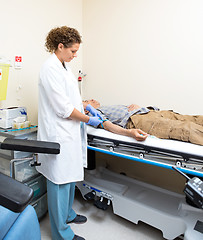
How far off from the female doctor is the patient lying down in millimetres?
322

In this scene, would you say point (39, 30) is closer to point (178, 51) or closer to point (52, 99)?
point (52, 99)

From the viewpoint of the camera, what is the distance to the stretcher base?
1392 mm

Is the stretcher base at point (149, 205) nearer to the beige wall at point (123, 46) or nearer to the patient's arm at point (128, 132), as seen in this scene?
the patient's arm at point (128, 132)

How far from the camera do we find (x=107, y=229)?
1.69m

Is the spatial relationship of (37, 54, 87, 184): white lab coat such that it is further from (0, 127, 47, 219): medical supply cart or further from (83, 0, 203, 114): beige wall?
(83, 0, 203, 114): beige wall

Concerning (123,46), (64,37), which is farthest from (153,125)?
(123,46)

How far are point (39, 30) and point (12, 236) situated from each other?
1.93 m

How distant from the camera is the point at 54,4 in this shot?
2152 mm

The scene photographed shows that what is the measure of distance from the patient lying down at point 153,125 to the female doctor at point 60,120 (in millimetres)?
322

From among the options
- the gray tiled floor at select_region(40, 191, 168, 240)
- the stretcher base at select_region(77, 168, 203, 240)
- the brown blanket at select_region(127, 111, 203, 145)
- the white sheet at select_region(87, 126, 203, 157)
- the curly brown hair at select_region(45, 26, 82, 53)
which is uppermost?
the curly brown hair at select_region(45, 26, 82, 53)

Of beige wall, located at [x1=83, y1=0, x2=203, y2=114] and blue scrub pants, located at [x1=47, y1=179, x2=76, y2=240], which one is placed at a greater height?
beige wall, located at [x1=83, y1=0, x2=203, y2=114]

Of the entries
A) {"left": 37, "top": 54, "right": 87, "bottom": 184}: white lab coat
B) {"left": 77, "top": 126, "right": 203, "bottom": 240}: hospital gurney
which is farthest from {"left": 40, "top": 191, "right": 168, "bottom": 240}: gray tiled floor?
{"left": 37, "top": 54, "right": 87, "bottom": 184}: white lab coat

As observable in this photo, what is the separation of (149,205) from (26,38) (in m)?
1.94

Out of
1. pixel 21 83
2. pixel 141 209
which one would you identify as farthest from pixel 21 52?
pixel 141 209
